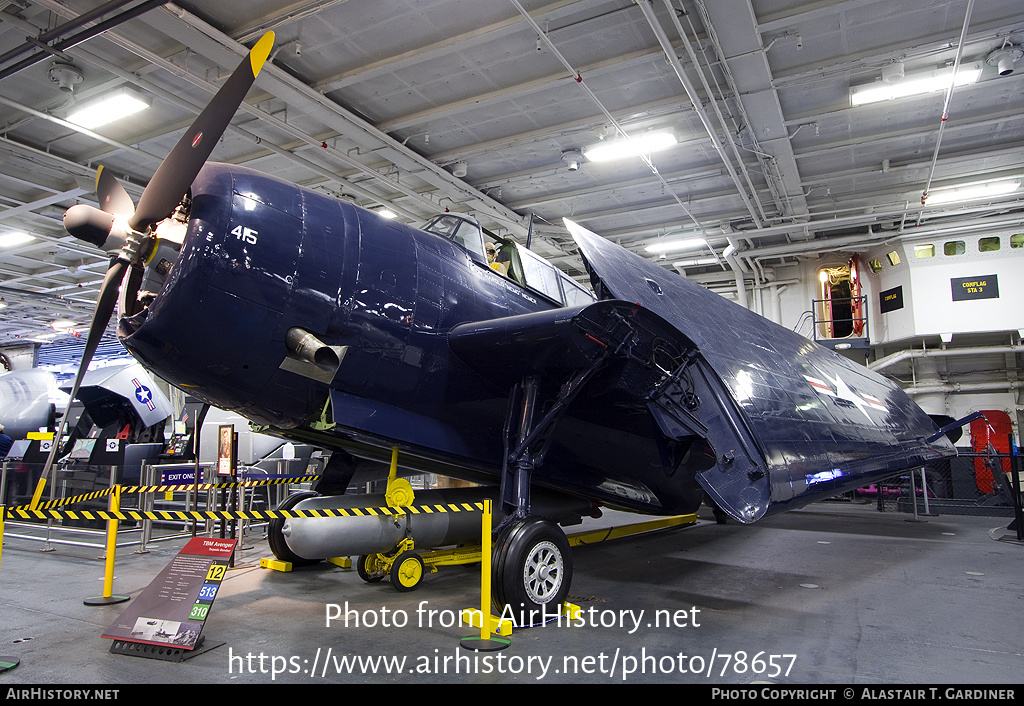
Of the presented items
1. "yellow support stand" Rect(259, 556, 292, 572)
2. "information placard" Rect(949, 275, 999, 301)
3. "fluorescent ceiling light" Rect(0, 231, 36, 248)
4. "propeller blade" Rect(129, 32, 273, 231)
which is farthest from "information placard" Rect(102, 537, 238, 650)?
"information placard" Rect(949, 275, 999, 301)

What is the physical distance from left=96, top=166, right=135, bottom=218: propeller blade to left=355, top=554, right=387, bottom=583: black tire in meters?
3.83

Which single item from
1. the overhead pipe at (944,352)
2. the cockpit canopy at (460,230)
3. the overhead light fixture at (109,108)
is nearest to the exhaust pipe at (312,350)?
the cockpit canopy at (460,230)

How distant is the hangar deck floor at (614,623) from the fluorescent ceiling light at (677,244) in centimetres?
1122

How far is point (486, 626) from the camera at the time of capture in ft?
13.8

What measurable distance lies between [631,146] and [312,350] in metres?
9.78

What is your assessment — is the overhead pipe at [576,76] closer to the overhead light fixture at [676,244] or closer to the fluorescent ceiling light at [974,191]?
the overhead light fixture at [676,244]

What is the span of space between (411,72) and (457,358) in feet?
22.6

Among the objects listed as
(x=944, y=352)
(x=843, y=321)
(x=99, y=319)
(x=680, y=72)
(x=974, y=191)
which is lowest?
(x=99, y=319)

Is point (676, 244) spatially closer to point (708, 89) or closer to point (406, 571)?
point (708, 89)

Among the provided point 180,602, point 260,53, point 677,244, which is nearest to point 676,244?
point 677,244

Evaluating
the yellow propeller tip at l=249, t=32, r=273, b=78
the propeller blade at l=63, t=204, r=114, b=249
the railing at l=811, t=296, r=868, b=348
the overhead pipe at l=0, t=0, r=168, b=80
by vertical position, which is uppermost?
the overhead pipe at l=0, t=0, r=168, b=80

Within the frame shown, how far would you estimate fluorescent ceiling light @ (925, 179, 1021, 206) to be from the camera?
14430 millimetres

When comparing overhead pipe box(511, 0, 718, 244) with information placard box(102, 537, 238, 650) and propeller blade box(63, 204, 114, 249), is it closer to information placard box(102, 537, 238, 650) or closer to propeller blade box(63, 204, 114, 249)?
propeller blade box(63, 204, 114, 249)
